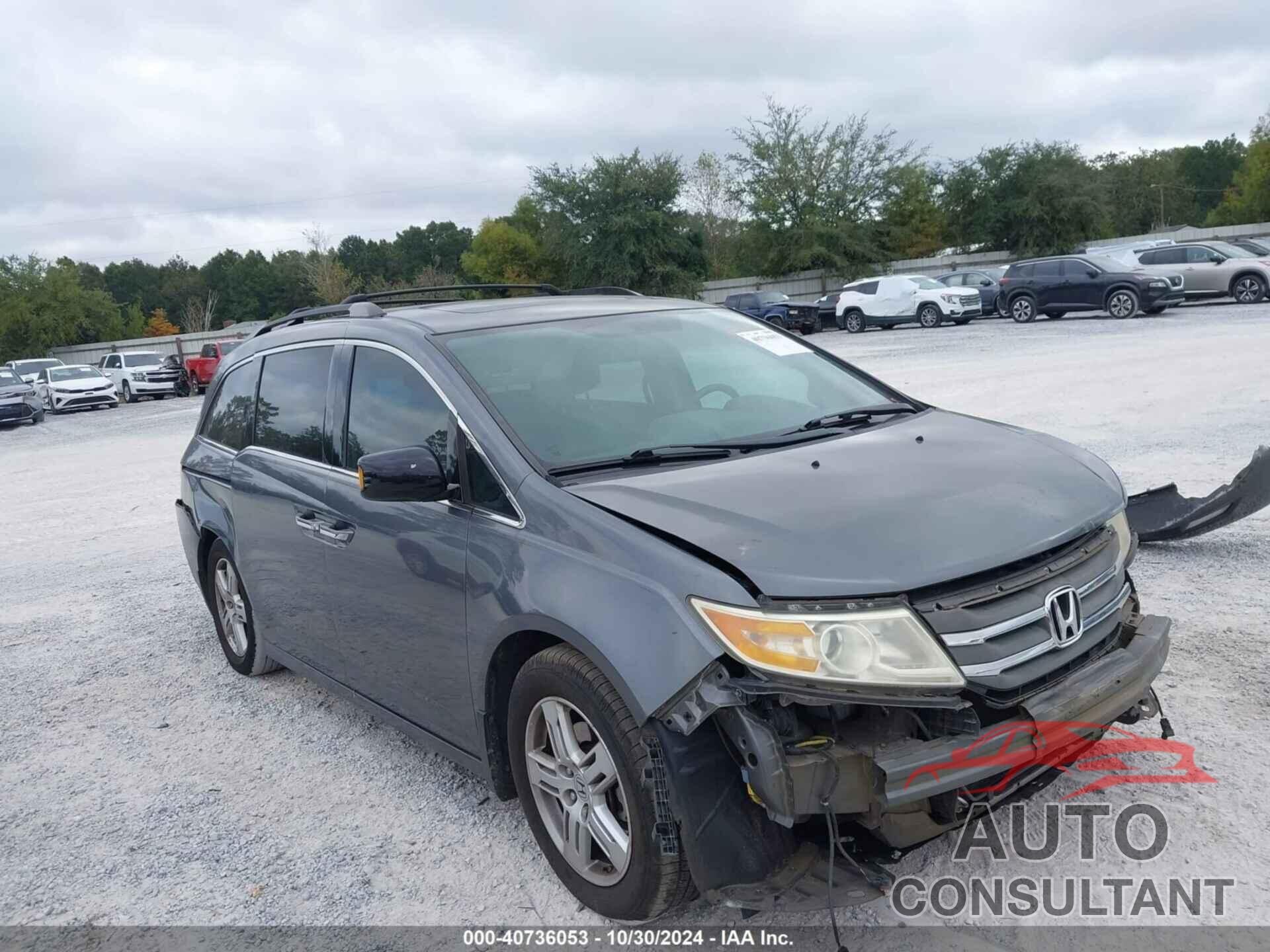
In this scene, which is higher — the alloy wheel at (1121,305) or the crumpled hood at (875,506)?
the crumpled hood at (875,506)

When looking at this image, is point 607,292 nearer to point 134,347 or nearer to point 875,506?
point 875,506

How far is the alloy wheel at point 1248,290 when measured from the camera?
25031mm

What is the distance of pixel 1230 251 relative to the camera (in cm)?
2595

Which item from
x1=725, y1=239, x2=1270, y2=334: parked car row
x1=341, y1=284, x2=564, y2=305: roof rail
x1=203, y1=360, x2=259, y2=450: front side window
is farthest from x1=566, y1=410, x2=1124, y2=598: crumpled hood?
x1=725, y1=239, x2=1270, y2=334: parked car row

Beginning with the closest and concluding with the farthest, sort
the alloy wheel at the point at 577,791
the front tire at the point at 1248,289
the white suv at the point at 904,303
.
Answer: the alloy wheel at the point at 577,791 < the front tire at the point at 1248,289 < the white suv at the point at 904,303

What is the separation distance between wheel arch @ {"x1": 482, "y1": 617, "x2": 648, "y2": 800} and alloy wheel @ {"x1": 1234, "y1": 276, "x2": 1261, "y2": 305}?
2728 cm

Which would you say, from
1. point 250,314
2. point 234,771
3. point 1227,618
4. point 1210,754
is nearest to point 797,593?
point 1210,754

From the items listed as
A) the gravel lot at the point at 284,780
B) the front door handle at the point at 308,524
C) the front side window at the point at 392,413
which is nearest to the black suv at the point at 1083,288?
the gravel lot at the point at 284,780

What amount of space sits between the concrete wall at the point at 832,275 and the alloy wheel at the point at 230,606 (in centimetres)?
4563

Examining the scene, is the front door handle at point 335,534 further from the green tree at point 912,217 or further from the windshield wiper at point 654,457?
the green tree at point 912,217

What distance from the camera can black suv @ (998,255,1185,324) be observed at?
80.0ft

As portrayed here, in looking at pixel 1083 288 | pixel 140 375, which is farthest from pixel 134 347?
pixel 1083 288

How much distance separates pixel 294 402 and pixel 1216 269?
87.4 feet

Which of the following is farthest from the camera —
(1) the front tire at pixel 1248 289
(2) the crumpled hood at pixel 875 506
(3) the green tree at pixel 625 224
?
(3) the green tree at pixel 625 224
